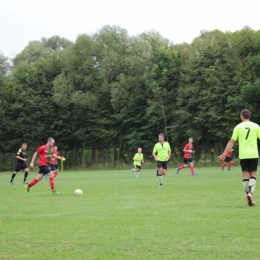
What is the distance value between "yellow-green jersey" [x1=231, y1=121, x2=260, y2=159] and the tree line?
126ft

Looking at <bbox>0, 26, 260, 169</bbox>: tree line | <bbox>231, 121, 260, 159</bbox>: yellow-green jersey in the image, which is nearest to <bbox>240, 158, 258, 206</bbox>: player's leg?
<bbox>231, 121, 260, 159</bbox>: yellow-green jersey

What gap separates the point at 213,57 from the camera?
53.8 metres

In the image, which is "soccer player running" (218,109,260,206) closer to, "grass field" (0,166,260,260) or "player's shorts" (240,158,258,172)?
"player's shorts" (240,158,258,172)

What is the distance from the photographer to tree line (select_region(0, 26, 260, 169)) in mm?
52188

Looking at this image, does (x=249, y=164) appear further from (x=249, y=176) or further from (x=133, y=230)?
(x=133, y=230)

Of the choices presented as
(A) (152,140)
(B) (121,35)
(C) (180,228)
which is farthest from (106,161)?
(C) (180,228)

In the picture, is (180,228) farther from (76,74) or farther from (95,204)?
(76,74)

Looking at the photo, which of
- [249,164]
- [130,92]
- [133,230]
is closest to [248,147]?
[249,164]

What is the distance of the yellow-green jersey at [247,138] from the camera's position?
1201cm

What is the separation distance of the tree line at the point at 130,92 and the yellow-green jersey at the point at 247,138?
3827 centimetres

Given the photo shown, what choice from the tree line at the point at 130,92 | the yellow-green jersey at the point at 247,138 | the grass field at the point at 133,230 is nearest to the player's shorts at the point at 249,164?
the yellow-green jersey at the point at 247,138

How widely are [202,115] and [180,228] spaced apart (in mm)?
44010

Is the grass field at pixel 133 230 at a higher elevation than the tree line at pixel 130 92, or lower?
lower

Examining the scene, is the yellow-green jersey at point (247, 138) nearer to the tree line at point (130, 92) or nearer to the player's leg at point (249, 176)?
the player's leg at point (249, 176)
